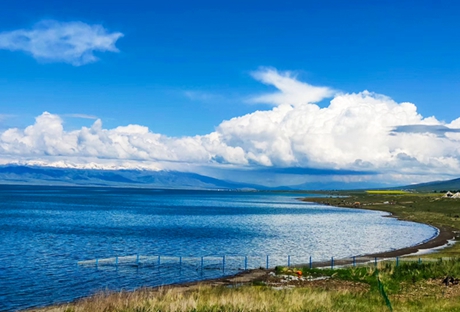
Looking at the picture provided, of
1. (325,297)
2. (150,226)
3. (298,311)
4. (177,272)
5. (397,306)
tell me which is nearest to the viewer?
(298,311)

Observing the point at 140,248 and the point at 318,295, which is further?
the point at 140,248

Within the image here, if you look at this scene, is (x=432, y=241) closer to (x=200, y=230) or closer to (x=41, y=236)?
(x=200, y=230)

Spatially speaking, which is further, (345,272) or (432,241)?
(432,241)

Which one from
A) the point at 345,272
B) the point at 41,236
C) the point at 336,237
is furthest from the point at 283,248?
the point at 41,236

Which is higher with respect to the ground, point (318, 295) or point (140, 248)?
point (318, 295)

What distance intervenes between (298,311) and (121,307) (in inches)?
354

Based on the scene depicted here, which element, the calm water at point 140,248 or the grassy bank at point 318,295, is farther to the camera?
the calm water at point 140,248

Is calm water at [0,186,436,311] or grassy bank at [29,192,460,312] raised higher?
grassy bank at [29,192,460,312]

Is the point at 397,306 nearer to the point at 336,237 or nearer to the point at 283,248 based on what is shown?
the point at 283,248

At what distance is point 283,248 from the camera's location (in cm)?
6756

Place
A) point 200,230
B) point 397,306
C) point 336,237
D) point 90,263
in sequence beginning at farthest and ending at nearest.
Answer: point 200,230, point 336,237, point 90,263, point 397,306

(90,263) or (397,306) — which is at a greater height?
(397,306)

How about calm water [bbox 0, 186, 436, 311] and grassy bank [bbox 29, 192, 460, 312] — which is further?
calm water [bbox 0, 186, 436, 311]

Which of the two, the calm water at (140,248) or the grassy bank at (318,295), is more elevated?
the grassy bank at (318,295)
